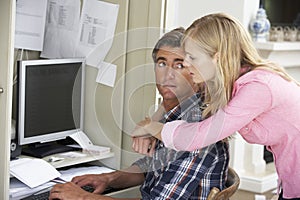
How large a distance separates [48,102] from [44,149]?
0.17 m

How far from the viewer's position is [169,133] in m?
1.79

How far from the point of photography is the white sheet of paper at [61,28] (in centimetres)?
233

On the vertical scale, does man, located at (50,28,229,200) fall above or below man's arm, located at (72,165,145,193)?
above

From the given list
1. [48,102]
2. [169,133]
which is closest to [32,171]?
[48,102]

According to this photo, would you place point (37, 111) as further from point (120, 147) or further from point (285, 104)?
point (285, 104)

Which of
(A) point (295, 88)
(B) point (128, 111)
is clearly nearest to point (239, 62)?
(A) point (295, 88)

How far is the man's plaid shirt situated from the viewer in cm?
181

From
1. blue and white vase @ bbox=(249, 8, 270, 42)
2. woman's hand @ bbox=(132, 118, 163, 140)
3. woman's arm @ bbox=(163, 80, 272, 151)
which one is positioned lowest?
woman's hand @ bbox=(132, 118, 163, 140)

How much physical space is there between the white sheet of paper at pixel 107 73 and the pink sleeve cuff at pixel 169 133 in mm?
515

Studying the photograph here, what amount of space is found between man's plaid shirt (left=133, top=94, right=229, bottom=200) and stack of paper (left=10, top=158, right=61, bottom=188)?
1.13 feet

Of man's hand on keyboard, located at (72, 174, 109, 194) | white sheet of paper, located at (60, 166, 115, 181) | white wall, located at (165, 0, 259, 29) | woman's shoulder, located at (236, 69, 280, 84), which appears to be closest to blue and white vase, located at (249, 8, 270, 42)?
white wall, located at (165, 0, 259, 29)

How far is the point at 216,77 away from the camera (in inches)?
69.1

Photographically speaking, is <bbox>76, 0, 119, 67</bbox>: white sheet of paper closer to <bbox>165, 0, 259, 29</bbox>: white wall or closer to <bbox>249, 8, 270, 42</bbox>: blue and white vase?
<bbox>165, 0, 259, 29</bbox>: white wall

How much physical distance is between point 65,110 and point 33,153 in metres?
0.22
